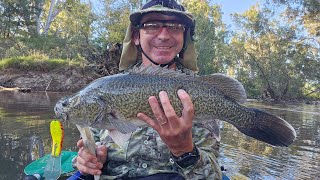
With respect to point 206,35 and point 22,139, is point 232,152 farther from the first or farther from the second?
point 206,35

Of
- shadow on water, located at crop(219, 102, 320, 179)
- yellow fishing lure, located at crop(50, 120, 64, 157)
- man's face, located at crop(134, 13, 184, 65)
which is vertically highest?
man's face, located at crop(134, 13, 184, 65)

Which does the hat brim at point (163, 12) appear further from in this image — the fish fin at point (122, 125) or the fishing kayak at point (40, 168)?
the fishing kayak at point (40, 168)

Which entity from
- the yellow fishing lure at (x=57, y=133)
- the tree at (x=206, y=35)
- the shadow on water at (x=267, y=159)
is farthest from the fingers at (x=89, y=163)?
the tree at (x=206, y=35)

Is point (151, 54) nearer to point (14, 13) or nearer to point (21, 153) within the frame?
point (21, 153)

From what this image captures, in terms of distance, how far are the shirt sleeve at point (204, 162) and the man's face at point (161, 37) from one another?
0.78 metres

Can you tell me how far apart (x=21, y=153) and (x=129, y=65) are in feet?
11.4

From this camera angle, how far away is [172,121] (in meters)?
2.27

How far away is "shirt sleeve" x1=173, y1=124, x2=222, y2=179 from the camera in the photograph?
2.62 metres

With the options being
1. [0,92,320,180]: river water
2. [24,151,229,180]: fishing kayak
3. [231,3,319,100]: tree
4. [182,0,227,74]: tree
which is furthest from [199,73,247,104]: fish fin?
[182,0,227,74]: tree

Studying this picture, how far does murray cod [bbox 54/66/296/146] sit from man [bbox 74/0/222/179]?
0.07m

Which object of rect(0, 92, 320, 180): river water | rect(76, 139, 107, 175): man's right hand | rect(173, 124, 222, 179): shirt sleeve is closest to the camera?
rect(173, 124, 222, 179): shirt sleeve

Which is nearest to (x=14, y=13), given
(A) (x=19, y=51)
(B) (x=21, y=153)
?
(A) (x=19, y=51)

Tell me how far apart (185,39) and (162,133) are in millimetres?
1660

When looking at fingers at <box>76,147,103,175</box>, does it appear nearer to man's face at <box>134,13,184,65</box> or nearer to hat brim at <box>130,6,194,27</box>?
man's face at <box>134,13,184,65</box>
